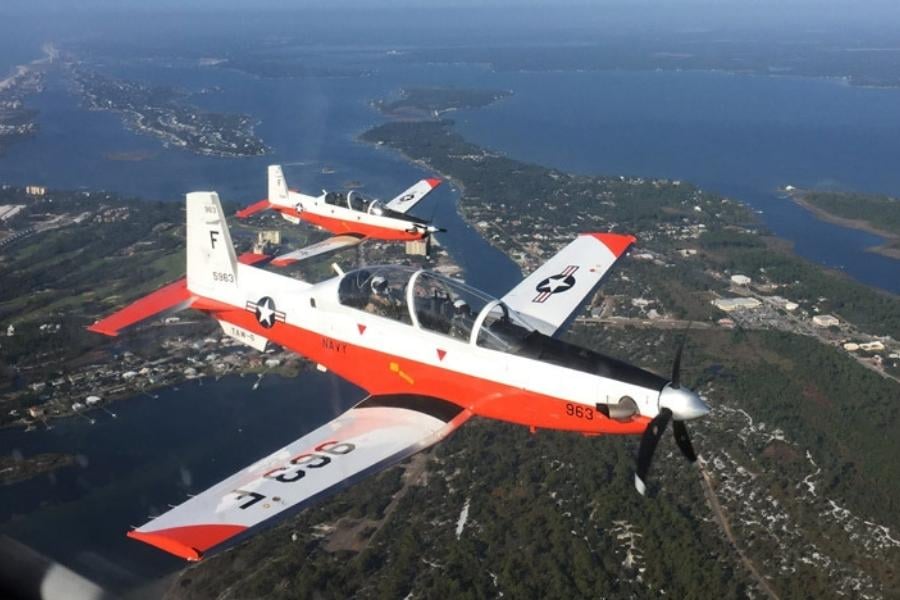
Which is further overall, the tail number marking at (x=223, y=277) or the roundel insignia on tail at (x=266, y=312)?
the tail number marking at (x=223, y=277)

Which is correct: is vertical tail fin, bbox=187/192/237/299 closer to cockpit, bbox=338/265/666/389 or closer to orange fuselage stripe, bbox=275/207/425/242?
cockpit, bbox=338/265/666/389

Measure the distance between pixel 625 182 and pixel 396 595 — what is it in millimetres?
38231

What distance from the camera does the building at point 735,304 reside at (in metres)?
28.5

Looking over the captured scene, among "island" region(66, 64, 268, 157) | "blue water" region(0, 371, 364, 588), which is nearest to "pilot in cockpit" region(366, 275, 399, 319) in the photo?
"blue water" region(0, 371, 364, 588)

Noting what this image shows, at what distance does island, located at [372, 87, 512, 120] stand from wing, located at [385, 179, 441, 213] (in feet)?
144

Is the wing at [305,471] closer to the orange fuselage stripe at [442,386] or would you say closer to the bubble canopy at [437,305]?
the orange fuselage stripe at [442,386]

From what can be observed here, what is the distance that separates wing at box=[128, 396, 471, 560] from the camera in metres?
6.74

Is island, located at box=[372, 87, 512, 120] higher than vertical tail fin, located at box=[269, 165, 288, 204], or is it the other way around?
vertical tail fin, located at box=[269, 165, 288, 204]

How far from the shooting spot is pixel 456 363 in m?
9.12

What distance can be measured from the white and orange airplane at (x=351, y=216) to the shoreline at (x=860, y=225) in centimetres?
2792

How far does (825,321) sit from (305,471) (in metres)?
25.0

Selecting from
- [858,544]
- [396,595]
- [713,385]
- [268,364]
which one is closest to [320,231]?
[268,364]

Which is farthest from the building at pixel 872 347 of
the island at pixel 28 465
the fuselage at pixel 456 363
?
the island at pixel 28 465

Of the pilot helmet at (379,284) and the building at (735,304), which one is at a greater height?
the pilot helmet at (379,284)
